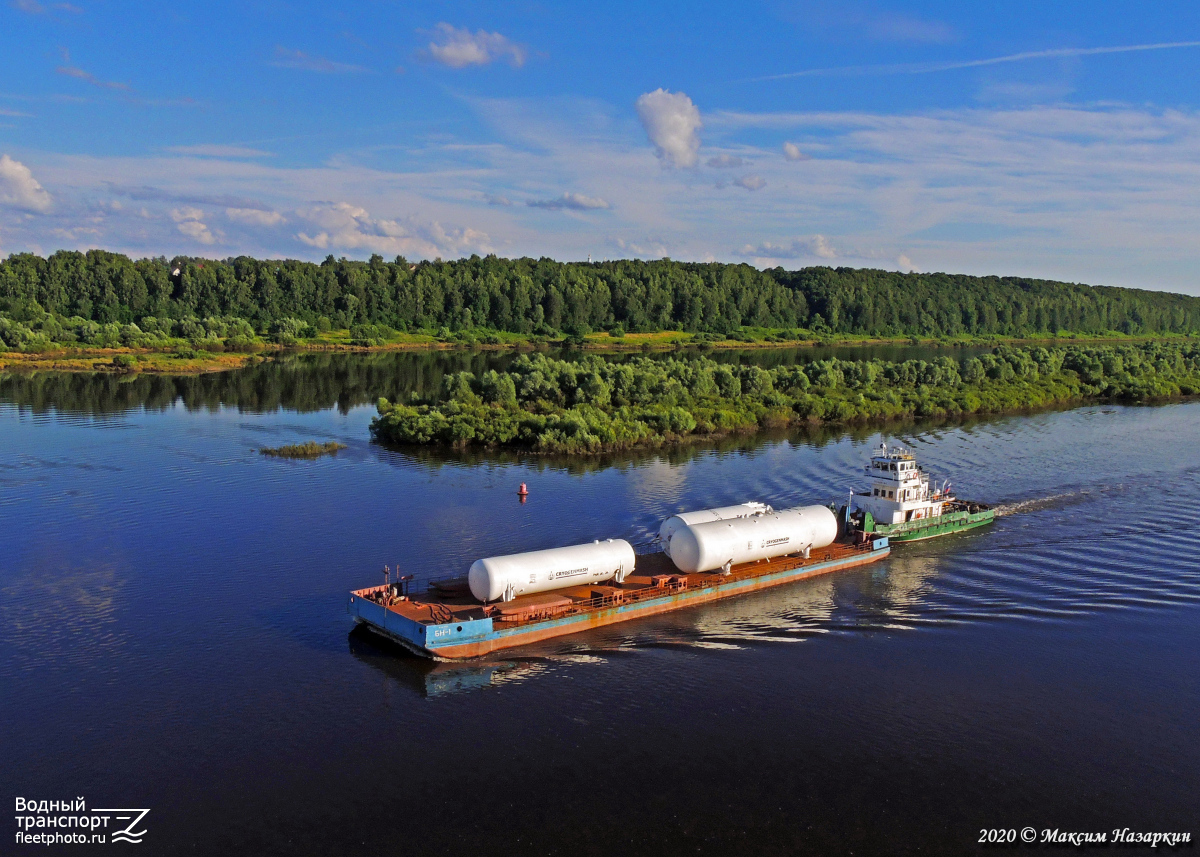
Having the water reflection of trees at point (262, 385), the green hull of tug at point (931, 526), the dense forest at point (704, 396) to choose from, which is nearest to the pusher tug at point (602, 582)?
the green hull of tug at point (931, 526)

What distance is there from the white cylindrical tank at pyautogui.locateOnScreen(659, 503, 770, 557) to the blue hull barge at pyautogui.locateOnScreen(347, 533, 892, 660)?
148 cm

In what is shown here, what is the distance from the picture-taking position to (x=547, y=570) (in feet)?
139

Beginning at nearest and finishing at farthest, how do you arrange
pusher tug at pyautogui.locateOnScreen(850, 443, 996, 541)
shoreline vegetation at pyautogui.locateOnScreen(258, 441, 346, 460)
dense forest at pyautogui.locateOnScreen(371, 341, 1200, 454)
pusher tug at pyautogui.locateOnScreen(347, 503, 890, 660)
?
pusher tug at pyautogui.locateOnScreen(347, 503, 890, 660)
pusher tug at pyautogui.locateOnScreen(850, 443, 996, 541)
shoreline vegetation at pyautogui.locateOnScreen(258, 441, 346, 460)
dense forest at pyautogui.locateOnScreen(371, 341, 1200, 454)

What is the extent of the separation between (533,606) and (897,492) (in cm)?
2870

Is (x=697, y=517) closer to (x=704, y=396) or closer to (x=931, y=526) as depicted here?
(x=931, y=526)

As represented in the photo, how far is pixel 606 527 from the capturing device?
57.8 m

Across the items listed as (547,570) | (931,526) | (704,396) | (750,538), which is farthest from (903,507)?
(704,396)

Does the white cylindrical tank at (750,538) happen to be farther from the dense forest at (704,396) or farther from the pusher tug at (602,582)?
the dense forest at (704,396)

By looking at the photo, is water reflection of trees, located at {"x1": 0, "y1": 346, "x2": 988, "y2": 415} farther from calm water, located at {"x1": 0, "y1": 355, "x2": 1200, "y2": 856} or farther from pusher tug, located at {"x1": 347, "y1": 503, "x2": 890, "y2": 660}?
pusher tug, located at {"x1": 347, "y1": 503, "x2": 890, "y2": 660}

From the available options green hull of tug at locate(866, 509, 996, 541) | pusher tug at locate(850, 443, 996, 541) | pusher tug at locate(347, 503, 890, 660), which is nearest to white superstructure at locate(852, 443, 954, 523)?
pusher tug at locate(850, 443, 996, 541)

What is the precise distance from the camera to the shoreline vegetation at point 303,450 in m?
79.0

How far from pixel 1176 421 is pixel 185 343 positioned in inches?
6257

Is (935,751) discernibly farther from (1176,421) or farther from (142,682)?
(1176,421)

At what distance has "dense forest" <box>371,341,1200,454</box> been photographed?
8550 cm
